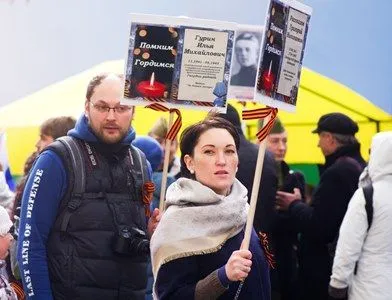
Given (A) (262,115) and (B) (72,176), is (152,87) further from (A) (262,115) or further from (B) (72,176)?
(A) (262,115)

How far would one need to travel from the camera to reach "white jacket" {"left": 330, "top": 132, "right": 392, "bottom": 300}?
19.8 ft

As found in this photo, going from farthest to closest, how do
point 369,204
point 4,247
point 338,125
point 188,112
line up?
point 188,112, point 338,125, point 369,204, point 4,247

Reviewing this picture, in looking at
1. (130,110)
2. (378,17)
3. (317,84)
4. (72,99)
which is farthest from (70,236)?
(378,17)

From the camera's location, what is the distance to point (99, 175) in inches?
183

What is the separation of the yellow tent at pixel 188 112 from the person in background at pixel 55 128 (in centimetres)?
163

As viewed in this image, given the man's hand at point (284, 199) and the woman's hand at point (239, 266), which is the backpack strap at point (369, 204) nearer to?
the man's hand at point (284, 199)

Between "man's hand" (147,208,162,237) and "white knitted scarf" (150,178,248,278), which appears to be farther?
"man's hand" (147,208,162,237)

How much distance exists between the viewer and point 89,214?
459 centimetres

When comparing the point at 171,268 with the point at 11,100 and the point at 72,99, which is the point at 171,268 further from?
the point at 11,100

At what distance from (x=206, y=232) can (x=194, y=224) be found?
6 cm

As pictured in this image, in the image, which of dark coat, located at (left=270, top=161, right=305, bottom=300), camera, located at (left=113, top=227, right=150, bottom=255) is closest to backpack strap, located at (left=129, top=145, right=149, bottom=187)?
camera, located at (left=113, top=227, right=150, bottom=255)

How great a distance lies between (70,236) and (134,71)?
2.60ft

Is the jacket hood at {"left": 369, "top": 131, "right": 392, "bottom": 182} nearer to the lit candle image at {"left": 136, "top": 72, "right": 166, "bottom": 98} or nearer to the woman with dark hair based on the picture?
the lit candle image at {"left": 136, "top": 72, "right": 166, "bottom": 98}

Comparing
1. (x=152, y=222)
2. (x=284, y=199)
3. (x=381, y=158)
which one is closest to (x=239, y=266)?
(x=152, y=222)
